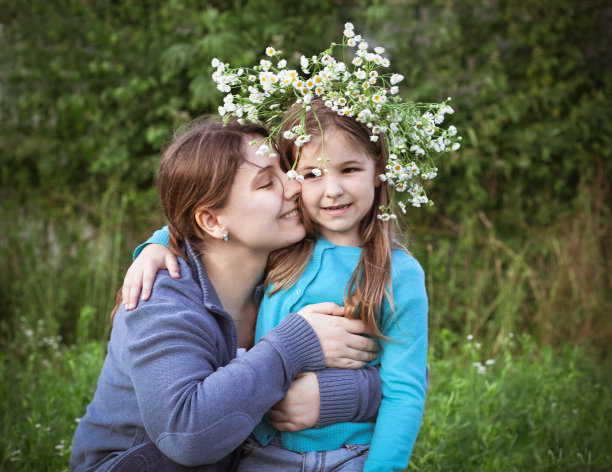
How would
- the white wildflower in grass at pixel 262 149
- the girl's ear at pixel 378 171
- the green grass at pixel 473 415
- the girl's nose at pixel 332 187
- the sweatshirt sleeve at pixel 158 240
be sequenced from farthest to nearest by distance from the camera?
1. the green grass at pixel 473 415
2. the sweatshirt sleeve at pixel 158 240
3. the girl's ear at pixel 378 171
4. the girl's nose at pixel 332 187
5. the white wildflower in grass at pixel 262 149

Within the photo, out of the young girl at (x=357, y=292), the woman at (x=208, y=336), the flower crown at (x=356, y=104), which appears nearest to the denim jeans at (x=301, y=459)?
the young girl at (x=357, y=292)

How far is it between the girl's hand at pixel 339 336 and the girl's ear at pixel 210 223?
1.31ft

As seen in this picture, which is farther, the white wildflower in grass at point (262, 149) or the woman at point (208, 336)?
the white wildflower in grass at point (262, 149)

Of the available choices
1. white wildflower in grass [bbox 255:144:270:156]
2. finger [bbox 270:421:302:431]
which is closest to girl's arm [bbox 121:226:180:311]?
white wildflower in grass [bbox 255:144:270:156]

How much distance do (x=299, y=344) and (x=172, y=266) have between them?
0.50 metres

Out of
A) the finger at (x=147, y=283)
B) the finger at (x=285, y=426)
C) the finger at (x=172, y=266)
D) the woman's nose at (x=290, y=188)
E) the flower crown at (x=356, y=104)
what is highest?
the flower crown at (x=356, y=104)

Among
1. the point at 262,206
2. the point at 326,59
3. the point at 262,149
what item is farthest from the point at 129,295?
the point at 326,59

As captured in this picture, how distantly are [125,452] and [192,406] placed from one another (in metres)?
0.40

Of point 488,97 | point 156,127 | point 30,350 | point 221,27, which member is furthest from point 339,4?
point 30,350

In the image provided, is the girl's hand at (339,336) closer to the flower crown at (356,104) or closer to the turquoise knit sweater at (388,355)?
the turquoise knit sweater at (388,355)

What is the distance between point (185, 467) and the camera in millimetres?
1991

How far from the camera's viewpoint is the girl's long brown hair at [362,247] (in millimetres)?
2107

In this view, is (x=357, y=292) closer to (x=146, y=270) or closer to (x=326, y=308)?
(x=326, y=308)

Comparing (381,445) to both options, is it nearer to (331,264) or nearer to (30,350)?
(331,264)
